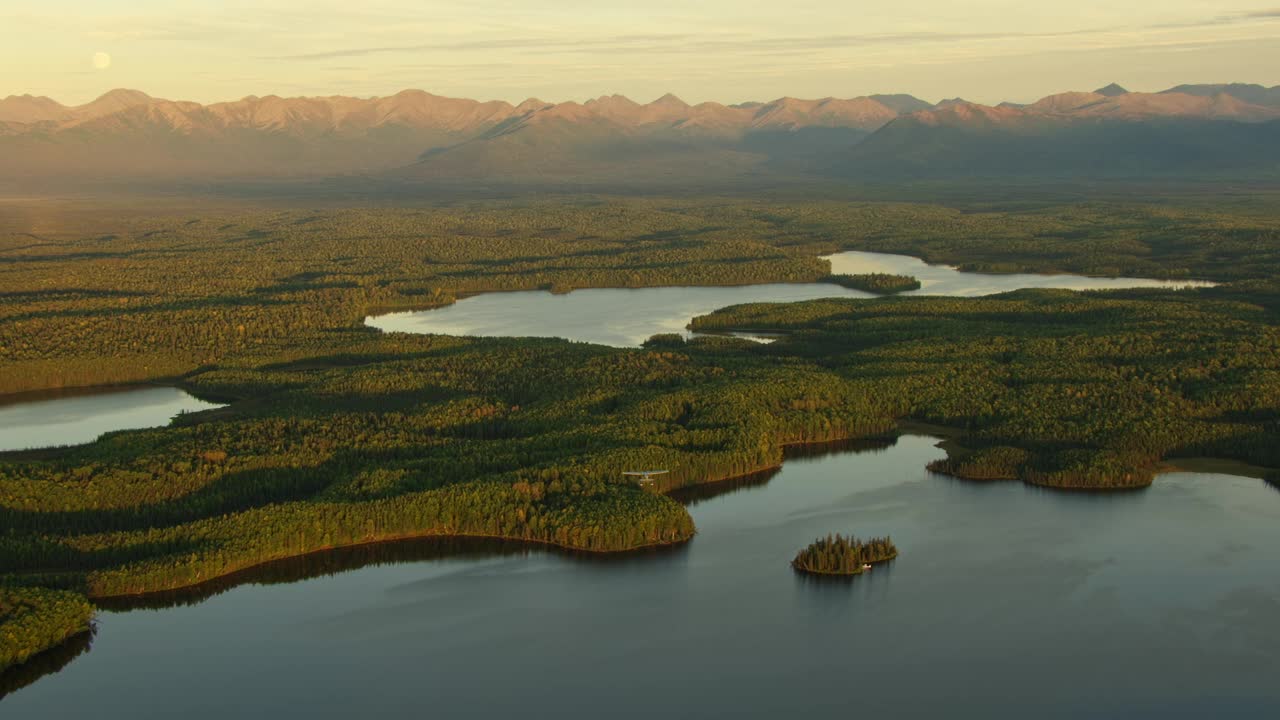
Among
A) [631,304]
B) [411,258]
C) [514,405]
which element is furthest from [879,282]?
[514,405]

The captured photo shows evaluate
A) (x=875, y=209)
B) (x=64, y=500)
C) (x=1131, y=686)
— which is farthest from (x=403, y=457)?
(x=875, y=209)

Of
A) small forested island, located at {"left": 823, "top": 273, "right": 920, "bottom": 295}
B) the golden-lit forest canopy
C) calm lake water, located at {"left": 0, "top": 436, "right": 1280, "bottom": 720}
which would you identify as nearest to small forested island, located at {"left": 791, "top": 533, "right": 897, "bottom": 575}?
calm lake water, located at {"left": 0, "top": 436, "right": 1280, "bottom": 720}

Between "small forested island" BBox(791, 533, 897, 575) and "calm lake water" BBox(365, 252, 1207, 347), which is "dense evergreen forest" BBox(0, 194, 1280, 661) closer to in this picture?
"calm lake water" BBox(365, 252, 1207, 347)

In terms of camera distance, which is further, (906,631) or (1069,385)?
(1069,385)

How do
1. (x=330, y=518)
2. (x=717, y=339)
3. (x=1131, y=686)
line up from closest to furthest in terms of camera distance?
(x=1131, y=686) → (x=330, y=518) → (x=717, y=339)

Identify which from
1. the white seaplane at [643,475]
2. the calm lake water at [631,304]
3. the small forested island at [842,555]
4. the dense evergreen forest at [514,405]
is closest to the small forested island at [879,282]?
the calm lake water at [631,304]

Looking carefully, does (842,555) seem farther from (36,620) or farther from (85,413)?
(85,413)

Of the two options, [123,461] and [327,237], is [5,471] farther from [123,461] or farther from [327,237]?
[327,237]

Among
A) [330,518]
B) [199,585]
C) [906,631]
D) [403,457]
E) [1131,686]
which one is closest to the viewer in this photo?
[1131,686]
